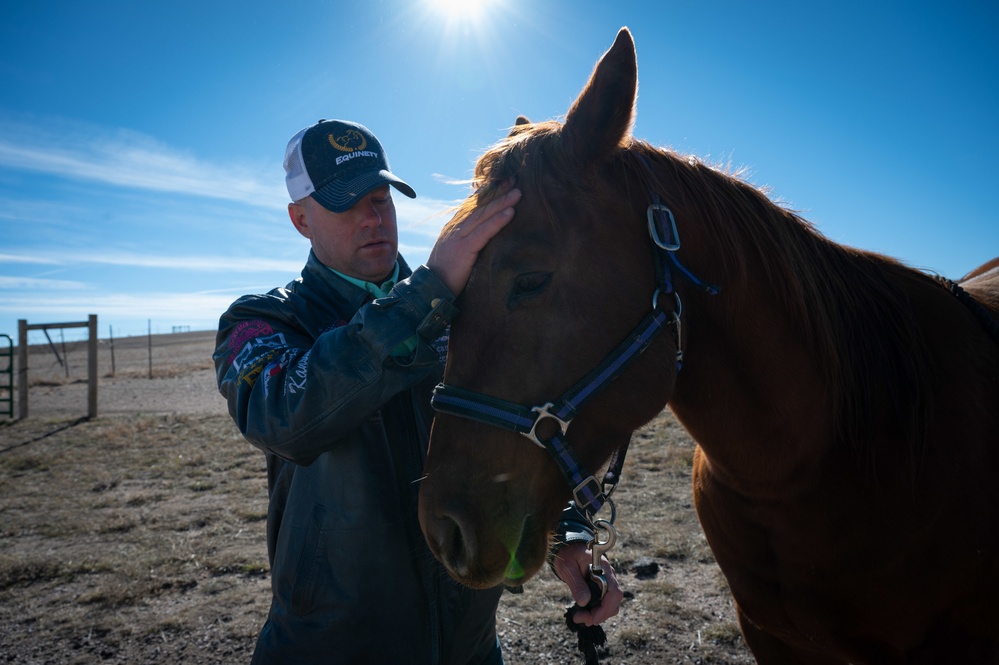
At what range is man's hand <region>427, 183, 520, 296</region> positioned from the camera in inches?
62.6

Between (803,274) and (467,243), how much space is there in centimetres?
120

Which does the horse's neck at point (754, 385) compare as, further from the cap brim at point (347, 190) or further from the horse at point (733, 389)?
the cap brim at point (347, 190)

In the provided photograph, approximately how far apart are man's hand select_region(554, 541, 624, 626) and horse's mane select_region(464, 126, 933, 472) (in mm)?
954

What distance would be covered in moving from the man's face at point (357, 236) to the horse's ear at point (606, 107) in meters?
0.82

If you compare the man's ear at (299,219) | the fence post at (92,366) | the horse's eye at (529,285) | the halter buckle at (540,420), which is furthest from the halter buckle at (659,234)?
the fence post at (92,366)

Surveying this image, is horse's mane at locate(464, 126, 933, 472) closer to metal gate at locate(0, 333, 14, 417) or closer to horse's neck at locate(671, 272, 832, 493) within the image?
horse's neck at locate(671, 272, 832, 493)

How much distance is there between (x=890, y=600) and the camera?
1873 mm

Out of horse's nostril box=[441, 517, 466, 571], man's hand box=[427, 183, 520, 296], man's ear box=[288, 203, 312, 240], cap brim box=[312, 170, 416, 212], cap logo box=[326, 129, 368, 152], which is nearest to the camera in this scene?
horse's nostril box=[441, 517, 466, 571]

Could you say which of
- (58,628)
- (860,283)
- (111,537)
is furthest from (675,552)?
(111,537)

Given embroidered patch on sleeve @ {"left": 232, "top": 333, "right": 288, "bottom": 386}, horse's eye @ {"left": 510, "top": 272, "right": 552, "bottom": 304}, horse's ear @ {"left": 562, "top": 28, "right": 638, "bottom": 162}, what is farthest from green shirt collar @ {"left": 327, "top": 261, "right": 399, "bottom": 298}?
horse's ear @ {"left": 562, "top": 28, "right": 638, "bottom": 162}

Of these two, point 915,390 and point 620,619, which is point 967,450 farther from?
point 620,619

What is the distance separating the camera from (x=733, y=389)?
1.87m

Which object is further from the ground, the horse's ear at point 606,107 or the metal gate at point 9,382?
the horse's ear at point 606,107

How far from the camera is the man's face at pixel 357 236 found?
209cm
